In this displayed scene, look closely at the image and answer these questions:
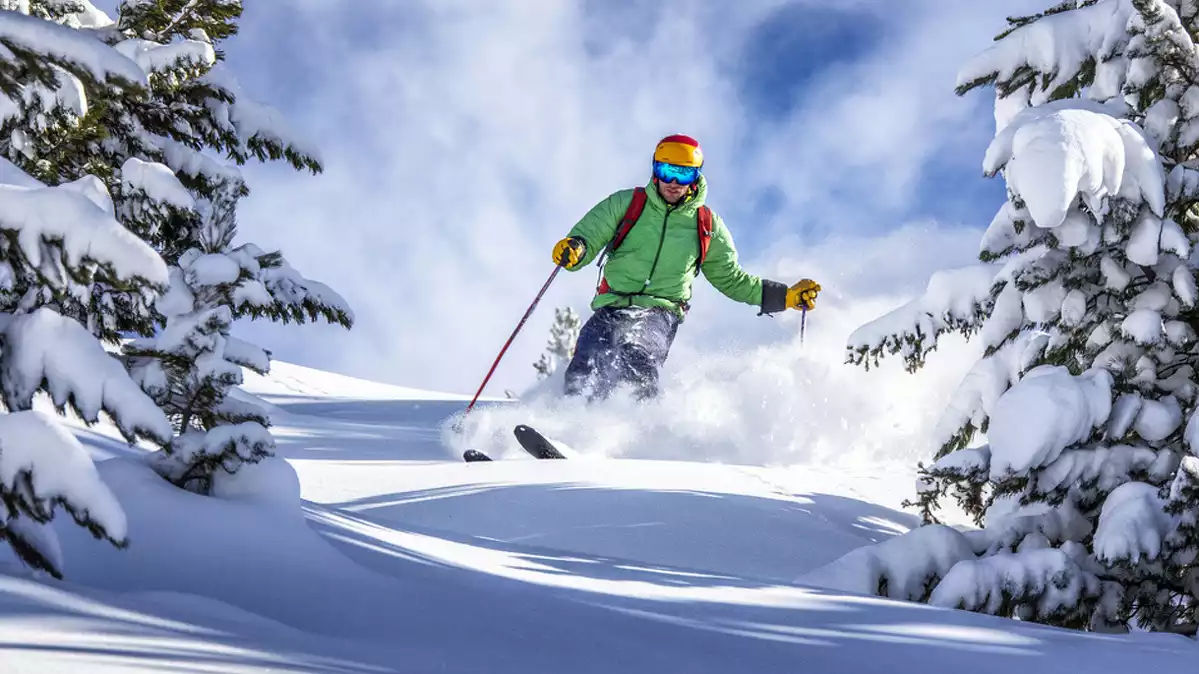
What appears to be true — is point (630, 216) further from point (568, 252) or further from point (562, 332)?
point (562, 332)

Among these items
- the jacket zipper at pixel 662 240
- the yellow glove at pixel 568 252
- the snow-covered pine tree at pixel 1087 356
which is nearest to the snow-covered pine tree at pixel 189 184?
the yellow glove at pixel 568 252

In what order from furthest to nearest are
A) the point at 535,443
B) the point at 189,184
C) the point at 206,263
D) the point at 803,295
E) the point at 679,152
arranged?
the point at 803,295
the point at 679,152
the point at 535,443
the point at 189,184
the point at 206,263

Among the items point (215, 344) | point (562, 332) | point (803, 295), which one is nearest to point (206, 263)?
point (215, 344)

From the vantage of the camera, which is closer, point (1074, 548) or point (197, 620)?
point (197, 620)

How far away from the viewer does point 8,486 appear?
5.90 feet

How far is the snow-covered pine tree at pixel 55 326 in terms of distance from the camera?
5.92ft

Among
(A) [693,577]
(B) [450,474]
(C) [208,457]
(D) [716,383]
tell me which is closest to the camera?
(C) [208,457]

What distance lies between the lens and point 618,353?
368 inches

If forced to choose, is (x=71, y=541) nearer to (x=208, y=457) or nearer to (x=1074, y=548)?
(x=208, y=457)

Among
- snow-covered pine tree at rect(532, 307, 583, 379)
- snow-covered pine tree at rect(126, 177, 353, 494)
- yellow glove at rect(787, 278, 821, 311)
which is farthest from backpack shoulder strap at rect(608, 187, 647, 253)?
snow-covered pine tree at rect(532, 307, 583, 379)

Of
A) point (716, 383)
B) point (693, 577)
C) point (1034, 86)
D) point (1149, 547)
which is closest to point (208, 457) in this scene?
point (693, 577)

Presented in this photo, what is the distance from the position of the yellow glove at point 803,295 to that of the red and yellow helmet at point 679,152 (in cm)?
196

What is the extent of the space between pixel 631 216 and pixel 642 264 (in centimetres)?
53

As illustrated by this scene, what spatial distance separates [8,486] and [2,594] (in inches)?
12.8
